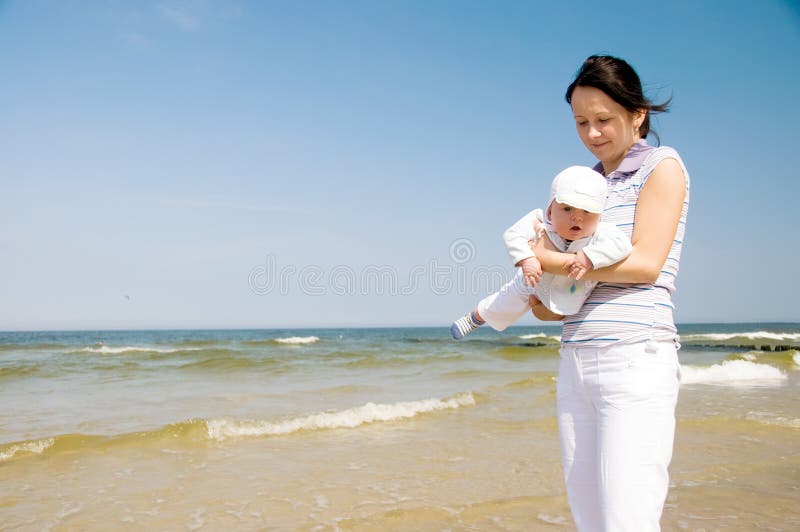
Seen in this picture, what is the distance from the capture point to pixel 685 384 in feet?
42.2

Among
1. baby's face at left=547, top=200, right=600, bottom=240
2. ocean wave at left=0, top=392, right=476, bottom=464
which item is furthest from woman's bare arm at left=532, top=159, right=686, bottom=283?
ocean wave at left=0, top=392, right=476, bottom=464

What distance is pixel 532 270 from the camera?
1990 millimetres

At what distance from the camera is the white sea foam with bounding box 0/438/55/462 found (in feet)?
21.8

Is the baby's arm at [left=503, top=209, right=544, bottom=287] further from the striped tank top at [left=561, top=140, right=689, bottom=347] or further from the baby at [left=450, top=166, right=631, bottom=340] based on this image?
the striped tank top at [left=561, top=140, right=689, bottom=347]

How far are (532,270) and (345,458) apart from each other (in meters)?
5.05

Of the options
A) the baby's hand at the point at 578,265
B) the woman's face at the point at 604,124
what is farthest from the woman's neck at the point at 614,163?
the baby's hand at the point at 578,265

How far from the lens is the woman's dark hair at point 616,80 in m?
1.98

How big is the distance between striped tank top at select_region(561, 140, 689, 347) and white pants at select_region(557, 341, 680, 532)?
0.14 feet

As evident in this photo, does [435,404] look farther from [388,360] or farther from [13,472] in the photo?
[388,360]

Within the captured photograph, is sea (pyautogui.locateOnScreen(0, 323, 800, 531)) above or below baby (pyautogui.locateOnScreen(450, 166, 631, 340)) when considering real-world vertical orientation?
below

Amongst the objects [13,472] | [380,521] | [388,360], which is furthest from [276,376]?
[380,521]

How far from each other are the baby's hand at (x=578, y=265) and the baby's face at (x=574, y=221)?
15cm

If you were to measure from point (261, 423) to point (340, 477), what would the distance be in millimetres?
2789

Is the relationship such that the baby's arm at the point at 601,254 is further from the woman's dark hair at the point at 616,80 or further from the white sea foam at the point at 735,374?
the white sea foam at the point at 735,374
